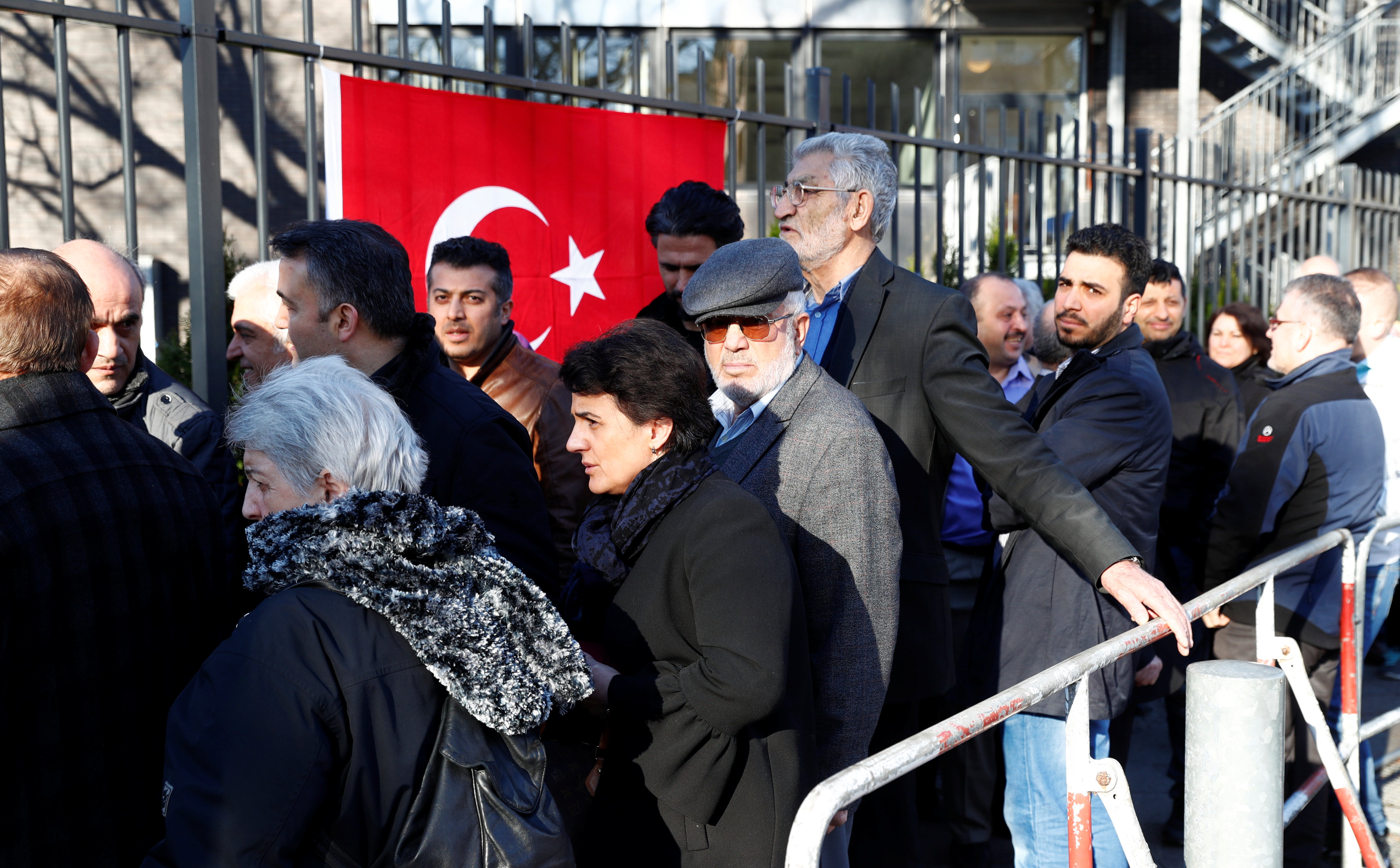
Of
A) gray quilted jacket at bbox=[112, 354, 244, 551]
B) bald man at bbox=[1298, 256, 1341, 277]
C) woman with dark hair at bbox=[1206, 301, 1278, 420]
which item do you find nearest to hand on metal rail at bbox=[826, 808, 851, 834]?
gray quilted jacket at bbox=[112, 354, 244, 551]

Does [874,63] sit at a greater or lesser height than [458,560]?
greater

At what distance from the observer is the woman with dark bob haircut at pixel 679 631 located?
2.09 meters

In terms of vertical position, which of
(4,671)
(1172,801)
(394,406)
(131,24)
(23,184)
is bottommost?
(1172,801)

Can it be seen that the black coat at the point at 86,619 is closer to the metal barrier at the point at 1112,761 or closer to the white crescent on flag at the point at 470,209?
the metal barrier at the point at 1112,761

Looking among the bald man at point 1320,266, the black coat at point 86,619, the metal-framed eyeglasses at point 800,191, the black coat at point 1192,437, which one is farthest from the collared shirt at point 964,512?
the bald man at point 1320,266

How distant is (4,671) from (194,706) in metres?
0.51

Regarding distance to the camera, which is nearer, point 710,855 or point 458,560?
point 458,560

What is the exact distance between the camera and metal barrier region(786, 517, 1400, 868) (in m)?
1.60

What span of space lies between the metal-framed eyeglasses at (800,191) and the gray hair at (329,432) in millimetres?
1365

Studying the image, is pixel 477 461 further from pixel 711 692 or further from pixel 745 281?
pixel 711 692

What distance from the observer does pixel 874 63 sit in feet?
45.8

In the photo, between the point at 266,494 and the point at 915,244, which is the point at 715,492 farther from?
the point at 915,244

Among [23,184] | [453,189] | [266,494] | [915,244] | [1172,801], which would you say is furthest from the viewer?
[23,184]

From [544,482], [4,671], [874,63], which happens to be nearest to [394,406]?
[4,671]
